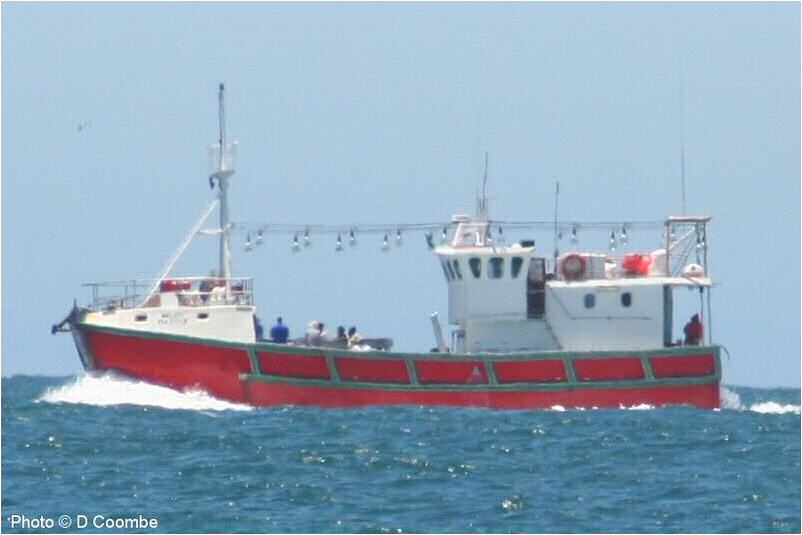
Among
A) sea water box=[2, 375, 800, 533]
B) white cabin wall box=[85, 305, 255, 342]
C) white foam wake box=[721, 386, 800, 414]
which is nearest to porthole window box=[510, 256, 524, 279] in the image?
sea water box=[2, 375, 800, 533]

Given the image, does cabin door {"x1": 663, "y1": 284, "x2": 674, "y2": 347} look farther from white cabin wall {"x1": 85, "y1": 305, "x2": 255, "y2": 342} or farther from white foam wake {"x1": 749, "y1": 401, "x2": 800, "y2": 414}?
white cabin wall {"x1": 85, "y1": 305, "x2": 255, "y2": 342}

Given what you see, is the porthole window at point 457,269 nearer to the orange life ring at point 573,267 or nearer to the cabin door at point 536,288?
the cabin door at point 536,288

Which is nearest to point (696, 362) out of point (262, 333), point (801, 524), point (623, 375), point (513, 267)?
point (623, 375)

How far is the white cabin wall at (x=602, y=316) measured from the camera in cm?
4466

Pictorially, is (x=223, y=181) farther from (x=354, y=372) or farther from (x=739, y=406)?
(x=739, y=406)

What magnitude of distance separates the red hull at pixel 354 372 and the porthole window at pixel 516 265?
7.15ft

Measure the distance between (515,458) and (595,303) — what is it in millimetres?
10535

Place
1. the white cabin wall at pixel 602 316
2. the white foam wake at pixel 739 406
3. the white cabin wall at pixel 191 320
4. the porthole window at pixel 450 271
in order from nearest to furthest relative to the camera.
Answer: the white cabin wall at pixel 191 320
the white cabin wall at pixel 602 316
the porthole window at pixel 450 271
the white foam wake at pixel 739 406

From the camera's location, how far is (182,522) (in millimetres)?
28312

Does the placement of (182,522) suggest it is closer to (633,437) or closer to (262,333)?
(633,437)

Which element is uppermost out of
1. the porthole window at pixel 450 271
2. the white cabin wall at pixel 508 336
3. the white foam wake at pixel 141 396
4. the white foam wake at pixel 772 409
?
the porthole window at pixel 450 271

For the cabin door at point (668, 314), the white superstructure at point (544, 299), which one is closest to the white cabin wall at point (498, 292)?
the white superstructure at point (544, 299)

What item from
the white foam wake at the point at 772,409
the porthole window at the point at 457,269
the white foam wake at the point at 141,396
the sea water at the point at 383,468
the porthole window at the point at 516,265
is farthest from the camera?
the white foam wake at the point at 772,409

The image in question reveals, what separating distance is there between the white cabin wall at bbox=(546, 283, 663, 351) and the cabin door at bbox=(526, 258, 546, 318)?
0.25 m
